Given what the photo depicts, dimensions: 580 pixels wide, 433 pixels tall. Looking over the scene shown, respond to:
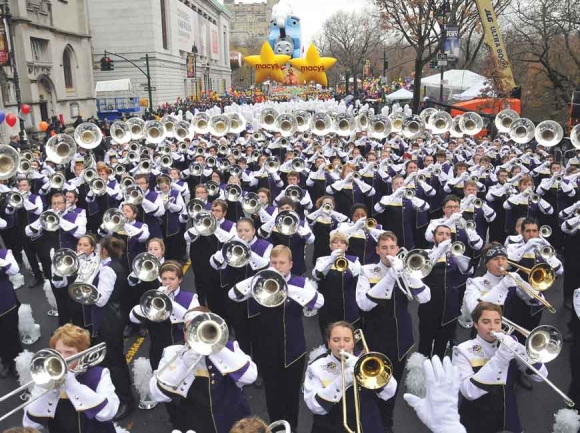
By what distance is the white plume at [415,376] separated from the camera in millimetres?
5031

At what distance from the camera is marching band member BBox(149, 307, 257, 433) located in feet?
10.7

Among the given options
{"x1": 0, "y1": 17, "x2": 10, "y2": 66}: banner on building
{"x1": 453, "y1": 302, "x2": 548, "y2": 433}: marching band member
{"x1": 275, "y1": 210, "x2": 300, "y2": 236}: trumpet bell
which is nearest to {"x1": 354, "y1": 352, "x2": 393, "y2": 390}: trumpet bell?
{"x1": 453, "y1": 302, "x2": 548, "y2": 433}: marching band member

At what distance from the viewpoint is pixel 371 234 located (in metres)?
6.47

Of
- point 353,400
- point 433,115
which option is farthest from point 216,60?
point 353,400

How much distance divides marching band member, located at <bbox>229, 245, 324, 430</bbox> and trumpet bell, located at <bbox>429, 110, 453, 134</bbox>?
35.4ft

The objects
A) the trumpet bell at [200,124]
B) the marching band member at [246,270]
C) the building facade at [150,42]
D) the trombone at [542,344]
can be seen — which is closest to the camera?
the trombone at [542,344]

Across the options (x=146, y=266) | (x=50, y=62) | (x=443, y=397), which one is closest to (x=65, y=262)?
(x=146, y=266)

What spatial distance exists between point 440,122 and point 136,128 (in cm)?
894

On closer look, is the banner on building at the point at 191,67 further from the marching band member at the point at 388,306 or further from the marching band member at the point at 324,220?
the marching band member at the point at 388,306

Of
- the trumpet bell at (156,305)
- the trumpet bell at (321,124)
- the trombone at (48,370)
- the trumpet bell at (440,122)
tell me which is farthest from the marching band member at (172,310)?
the trumpet bell at (440,122)

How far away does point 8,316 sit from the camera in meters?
5.45

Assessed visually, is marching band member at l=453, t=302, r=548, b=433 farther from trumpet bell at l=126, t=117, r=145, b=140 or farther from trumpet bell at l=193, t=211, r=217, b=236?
trumpet bell at l=126, t=117, r=145, b=140

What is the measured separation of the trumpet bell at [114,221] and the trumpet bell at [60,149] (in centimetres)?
584

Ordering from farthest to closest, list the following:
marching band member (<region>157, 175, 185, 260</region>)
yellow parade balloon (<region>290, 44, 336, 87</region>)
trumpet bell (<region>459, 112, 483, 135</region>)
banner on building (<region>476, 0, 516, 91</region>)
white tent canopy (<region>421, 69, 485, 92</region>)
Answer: yellow parade balloon (<region>290, 44, 336, 87</region>) → white tent canopy (<region>421, 69, 485, 92</region>) → banner on building (<region>476, 0, 516, 91</region>) → trumpet bell (<region>459, 112, 483, 135</region>) → marching band member (<region>157, 175, 185, 260</region>)
